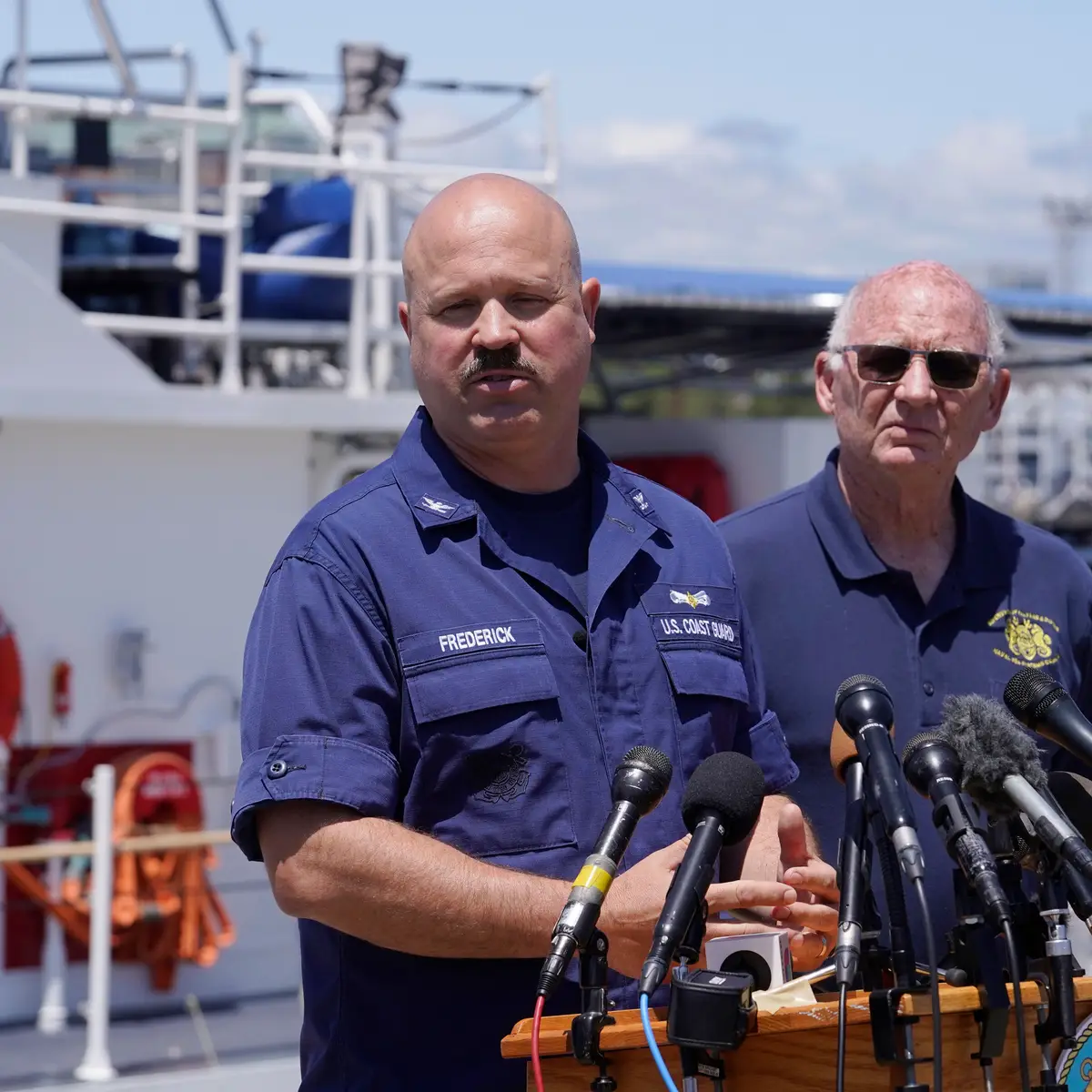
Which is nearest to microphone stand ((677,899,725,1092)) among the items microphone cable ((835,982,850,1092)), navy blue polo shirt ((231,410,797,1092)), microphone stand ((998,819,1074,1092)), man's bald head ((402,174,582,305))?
microphone cable ((835,982,850,1092))

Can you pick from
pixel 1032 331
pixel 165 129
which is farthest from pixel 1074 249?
pixel 165 129

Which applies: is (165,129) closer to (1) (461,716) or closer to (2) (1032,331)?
(2) (1032,331)

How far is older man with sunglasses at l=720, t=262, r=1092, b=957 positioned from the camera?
10.6 ft

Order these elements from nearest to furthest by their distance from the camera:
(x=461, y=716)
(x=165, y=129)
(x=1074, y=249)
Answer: (x=461, y=716), (x=165, y=129), (x=1074, y=249)

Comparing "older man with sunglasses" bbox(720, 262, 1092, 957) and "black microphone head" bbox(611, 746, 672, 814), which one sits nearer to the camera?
"black microphone head" bbox(611, 746, 672, 814)

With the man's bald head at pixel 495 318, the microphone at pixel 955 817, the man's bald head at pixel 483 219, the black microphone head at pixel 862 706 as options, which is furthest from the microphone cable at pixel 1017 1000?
the man's bald head at pixel 483 219

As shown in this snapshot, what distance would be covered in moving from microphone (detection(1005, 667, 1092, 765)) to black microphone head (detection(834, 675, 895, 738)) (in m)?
0.21

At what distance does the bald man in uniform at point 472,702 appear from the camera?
215 cm

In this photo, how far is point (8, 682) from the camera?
6.17 meters

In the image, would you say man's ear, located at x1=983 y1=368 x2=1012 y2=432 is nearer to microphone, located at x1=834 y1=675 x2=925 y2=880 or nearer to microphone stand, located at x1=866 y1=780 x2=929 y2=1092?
microphone, located at x1=834 y1=675 x2=925 y2=880

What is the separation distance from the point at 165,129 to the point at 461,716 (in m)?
7.28

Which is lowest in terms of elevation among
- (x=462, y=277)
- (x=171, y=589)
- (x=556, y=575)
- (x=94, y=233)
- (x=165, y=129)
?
(x=171, y=589)

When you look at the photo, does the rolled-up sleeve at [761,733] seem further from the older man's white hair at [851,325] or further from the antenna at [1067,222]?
the antenna at [1067,222]

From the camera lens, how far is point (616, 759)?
2.38m
